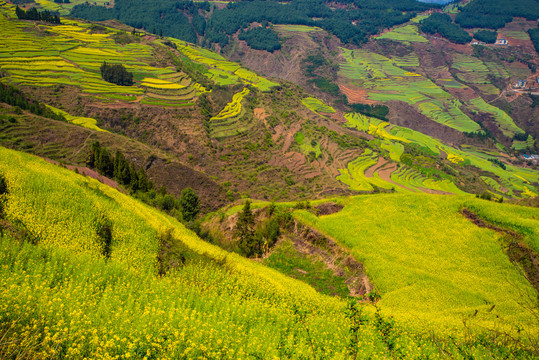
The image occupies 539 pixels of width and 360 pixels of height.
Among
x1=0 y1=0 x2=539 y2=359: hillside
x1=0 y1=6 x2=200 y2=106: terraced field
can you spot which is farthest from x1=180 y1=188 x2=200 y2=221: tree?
x1=0 y1=6 x2=200 y2=106: terraced field

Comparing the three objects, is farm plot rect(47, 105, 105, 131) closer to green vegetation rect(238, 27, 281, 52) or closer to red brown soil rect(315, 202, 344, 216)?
red brown soil rect(315, 202, 344, 216)

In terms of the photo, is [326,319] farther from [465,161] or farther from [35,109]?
[465,161]

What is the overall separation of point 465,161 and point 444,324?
397 ft

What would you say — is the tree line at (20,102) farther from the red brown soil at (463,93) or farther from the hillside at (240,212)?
the red brown soil at (463,93)

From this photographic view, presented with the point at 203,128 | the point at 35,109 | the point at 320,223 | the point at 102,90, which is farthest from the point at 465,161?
the point at 35,109

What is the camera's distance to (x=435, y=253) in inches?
957

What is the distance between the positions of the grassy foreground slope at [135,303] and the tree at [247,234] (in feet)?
40.2

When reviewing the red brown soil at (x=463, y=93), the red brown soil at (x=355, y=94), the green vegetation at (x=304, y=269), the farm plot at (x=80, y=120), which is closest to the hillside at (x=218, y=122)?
the farm plot at (x=80, y=120)

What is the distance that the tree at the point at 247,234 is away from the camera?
31.7 metres

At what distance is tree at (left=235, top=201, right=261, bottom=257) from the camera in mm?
31703

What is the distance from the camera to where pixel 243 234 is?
3303 centimetres

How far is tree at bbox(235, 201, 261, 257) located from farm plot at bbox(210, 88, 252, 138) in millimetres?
43282

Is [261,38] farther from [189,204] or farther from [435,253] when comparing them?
[435,253]

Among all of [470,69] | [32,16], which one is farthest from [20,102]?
[470,69]
